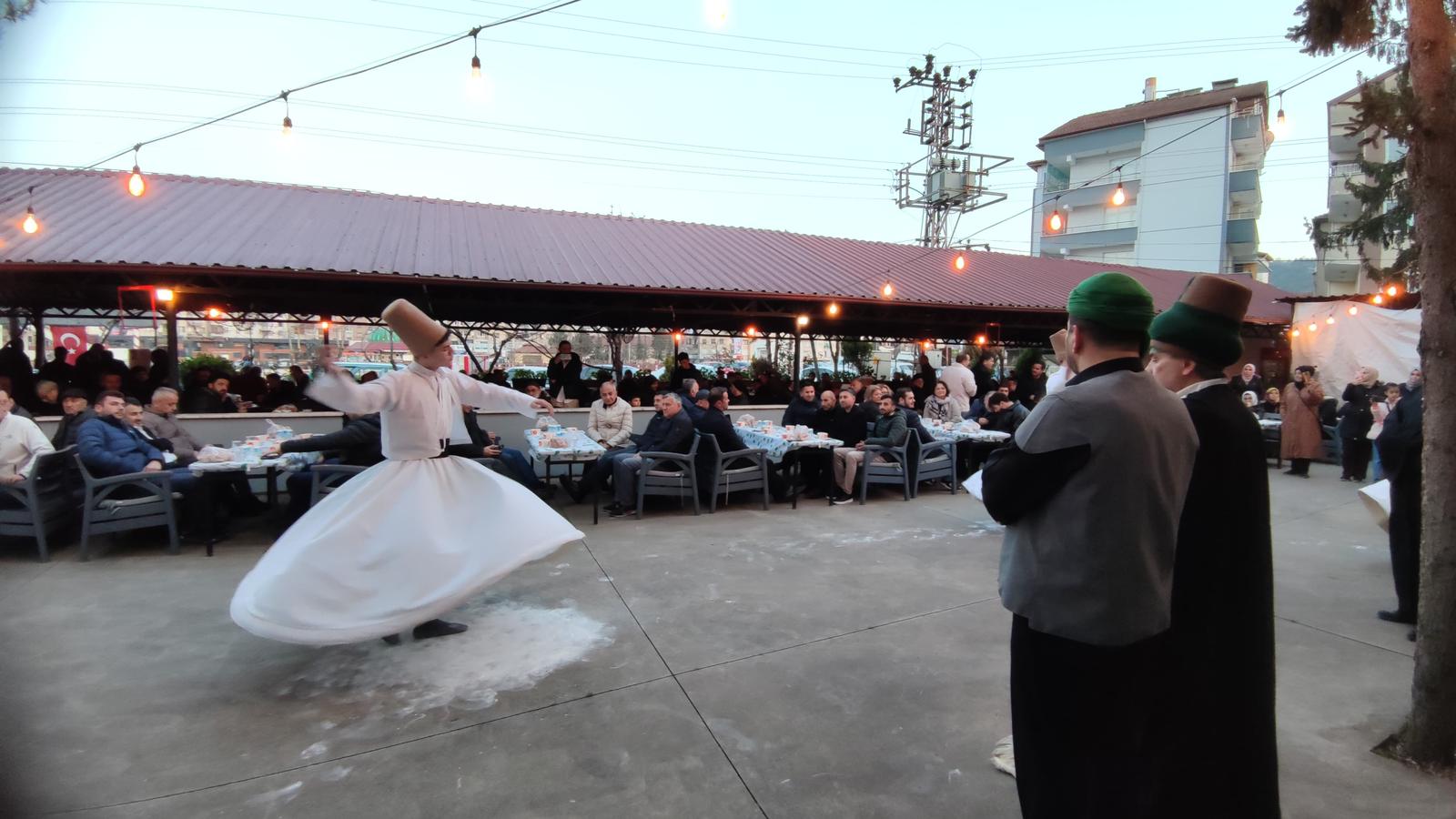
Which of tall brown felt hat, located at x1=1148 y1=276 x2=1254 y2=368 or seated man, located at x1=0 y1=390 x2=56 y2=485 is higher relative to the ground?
tall brown felt hat, located at x1=1148 y1=276 x2=1254 y2=368

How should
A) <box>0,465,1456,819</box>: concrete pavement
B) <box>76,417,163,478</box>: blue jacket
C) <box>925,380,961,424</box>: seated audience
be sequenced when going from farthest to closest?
<box>925,380,961,424</box>: seated audience < <box>76,417,163,478</box>: blue jacket < <box>0,465,1456,819</box>: concrete pavement

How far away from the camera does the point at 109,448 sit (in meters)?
5.32

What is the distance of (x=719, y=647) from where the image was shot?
3.74 meters

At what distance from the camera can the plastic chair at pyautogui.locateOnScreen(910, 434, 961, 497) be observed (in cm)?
784

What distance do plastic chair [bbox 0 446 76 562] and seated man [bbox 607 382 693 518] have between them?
4381 millimetres

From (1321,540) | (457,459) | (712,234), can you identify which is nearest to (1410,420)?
(1321,540)

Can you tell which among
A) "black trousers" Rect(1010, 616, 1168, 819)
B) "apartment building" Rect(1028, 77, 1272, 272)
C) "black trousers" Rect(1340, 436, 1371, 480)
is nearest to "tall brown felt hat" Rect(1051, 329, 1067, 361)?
"black trousers" Rect(1010, 616, 1168, 819)

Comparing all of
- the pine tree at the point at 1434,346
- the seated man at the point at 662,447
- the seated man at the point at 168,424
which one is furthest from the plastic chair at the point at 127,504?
the pine tree at the point at 1434,346

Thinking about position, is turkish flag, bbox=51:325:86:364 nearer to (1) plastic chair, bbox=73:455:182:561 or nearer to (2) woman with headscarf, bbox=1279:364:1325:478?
(1) plastic chair, bbox=73:455:182:561

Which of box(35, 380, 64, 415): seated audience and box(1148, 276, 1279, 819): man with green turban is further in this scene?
box(35, 380, 64, 415): seated audience

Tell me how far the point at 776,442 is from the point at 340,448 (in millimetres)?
4203

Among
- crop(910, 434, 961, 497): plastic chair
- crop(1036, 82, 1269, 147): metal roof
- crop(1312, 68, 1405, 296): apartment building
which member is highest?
crop(1036, 82, 1269, 147): metal roof

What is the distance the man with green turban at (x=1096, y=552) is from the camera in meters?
1.66

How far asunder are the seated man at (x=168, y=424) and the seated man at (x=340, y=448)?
980mm
